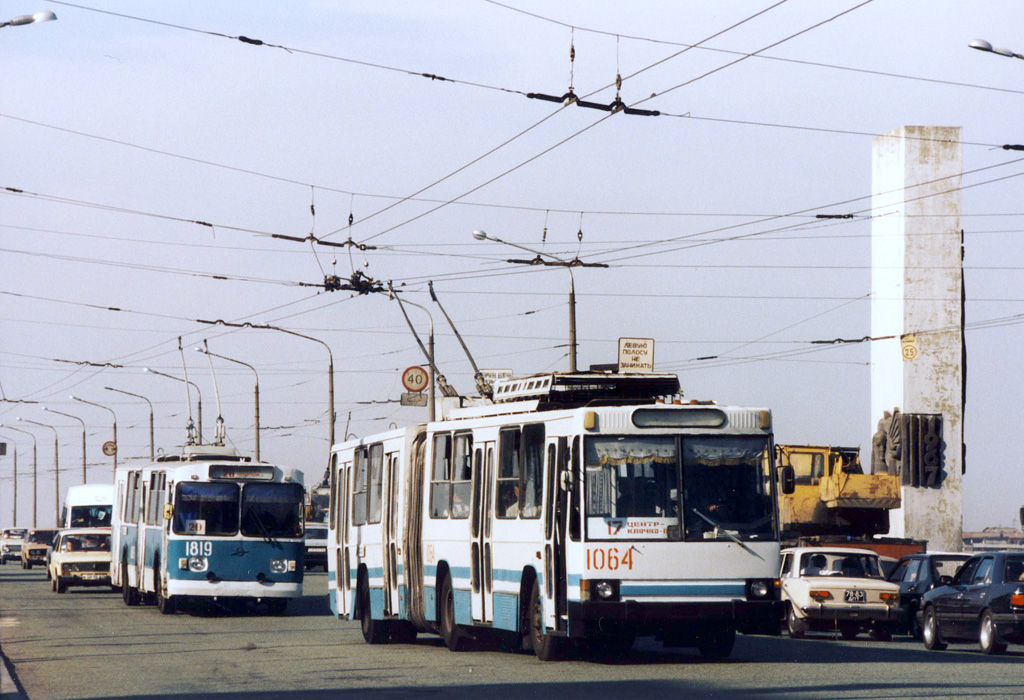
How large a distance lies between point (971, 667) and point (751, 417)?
10.7 feet

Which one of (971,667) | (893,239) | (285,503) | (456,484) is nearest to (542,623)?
(456,484)

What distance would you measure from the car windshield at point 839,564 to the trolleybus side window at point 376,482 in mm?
6516

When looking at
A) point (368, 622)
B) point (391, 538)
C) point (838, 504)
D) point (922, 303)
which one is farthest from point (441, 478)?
point (922, 303)

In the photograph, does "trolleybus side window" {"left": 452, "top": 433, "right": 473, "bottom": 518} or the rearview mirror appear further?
"trolleybus side window" {"left": 452, "top": 433, "right": 473, "bottom": 518}

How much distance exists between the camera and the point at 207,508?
2881cm

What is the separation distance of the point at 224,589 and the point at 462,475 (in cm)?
1101

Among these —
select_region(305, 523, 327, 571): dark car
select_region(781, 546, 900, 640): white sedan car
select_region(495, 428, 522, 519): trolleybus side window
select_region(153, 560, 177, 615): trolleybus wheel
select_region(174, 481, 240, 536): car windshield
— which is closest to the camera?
select_region(495, 428, 522, 519): trolleybus side window

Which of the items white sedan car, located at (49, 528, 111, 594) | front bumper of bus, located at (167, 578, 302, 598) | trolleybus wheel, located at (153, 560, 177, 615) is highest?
front bumper of bus, located at (167, 578, 302, 598)

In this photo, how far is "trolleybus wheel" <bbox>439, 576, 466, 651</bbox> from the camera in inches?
744

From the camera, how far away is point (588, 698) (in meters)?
12.7

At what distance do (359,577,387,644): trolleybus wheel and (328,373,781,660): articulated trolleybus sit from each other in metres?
2.45

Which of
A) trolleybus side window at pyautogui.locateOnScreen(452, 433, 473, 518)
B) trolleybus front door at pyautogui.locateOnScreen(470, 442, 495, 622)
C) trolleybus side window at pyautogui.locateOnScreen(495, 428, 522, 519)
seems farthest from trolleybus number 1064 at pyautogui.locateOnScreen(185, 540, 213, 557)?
trolleybus side window at pyautogui.locateOnScreen(495, 428, 522, 519)

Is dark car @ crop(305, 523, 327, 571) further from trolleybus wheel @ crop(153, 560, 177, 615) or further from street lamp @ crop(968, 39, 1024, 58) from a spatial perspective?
street lamp @ crop(968, 39, 1024, 58)

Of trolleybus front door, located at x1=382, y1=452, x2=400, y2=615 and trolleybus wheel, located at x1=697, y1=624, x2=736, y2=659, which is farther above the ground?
trolleybus front door, located at x1=382, y1=452, x2=400, y2=615
